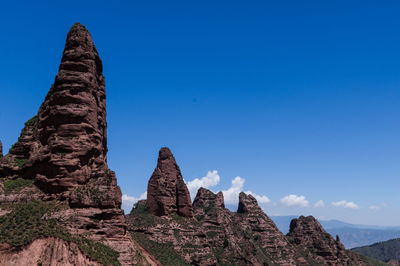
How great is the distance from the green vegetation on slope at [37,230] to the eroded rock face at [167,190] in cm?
5350

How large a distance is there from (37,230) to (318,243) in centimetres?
14774

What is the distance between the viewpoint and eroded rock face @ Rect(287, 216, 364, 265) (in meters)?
170

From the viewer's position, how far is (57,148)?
67.1 meters

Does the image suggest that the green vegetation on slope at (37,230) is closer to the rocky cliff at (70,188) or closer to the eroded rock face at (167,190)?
the rocky cliff at (70,188)

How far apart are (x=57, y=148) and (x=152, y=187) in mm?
54562

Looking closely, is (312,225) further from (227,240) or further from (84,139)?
(84,139)

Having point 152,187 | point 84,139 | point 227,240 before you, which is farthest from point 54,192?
point 227,240

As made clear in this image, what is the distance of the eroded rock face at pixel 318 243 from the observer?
556 ft

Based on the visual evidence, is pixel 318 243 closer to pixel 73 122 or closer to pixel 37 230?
pixel 73 122

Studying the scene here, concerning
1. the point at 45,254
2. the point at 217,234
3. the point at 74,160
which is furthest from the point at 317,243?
the point at 45,254

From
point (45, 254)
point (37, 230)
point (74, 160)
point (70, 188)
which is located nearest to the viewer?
point (45, 254)

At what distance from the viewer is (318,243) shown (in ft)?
566

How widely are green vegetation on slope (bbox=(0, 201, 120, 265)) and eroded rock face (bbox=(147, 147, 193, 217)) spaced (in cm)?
5350

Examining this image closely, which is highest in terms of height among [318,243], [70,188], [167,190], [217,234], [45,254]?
[167,190]
